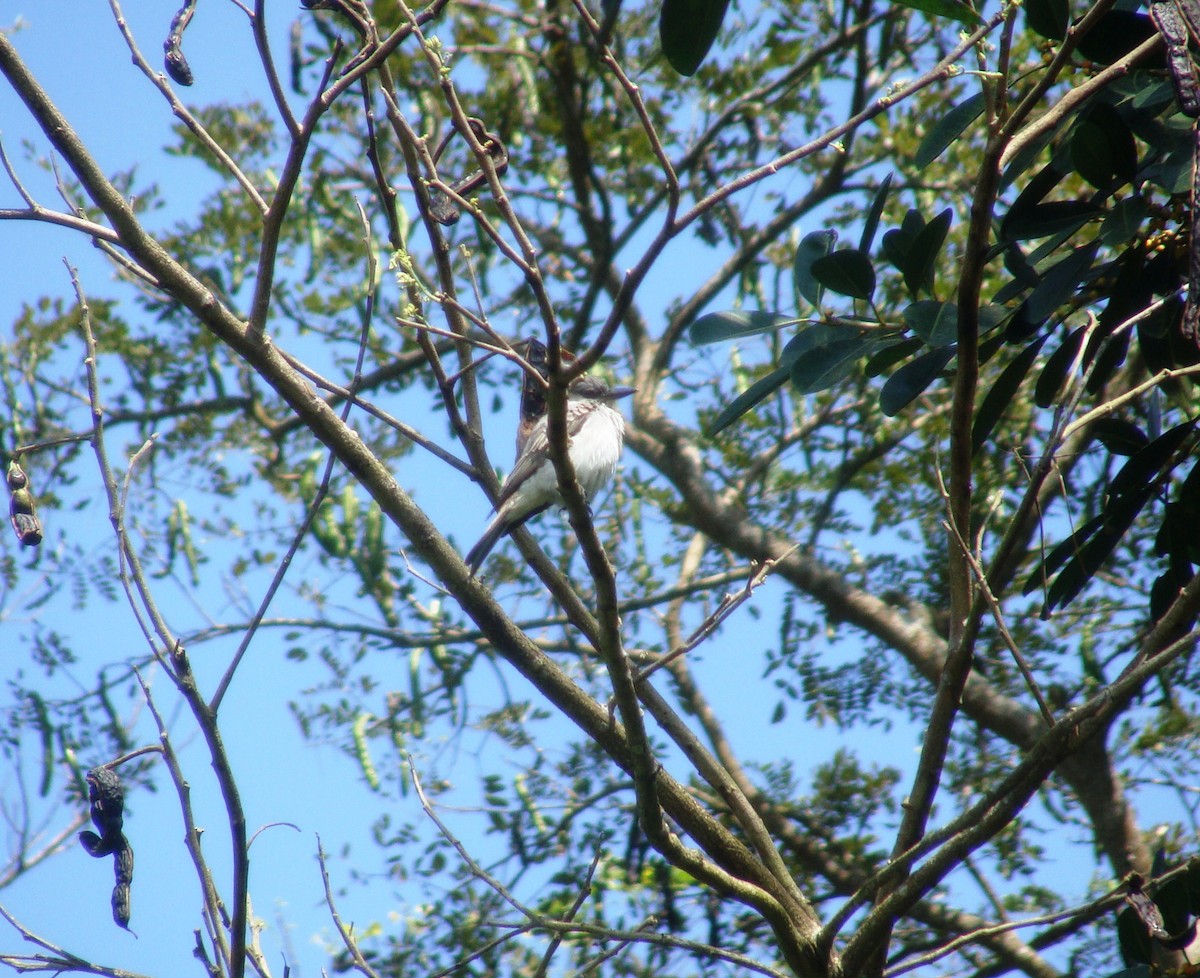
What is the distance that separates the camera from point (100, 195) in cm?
209

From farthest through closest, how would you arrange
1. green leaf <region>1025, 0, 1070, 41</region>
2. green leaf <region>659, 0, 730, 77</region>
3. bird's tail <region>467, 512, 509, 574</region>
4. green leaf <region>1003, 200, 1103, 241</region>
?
bird's tail <region>467, 512, 509, 574</region>
green leaf <region>1003, 200, 1103, 241</region>
green leaf <region>1025, 0, 1070, 41</region>
green leaf <region>659, 0, 730, 77</region>

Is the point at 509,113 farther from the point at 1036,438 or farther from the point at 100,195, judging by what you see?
the point at 100,195

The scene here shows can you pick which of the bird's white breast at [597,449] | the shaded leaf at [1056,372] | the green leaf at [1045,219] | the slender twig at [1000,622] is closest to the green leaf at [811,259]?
the green leaf at [1045,219]

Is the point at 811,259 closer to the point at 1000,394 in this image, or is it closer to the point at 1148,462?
the point at 1000,394

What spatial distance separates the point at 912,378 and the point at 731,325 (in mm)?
457

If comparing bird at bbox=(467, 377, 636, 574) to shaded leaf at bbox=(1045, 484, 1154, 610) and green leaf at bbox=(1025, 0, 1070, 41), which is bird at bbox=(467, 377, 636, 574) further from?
green leaf at bbox=(1025, 0, 1070, 41)

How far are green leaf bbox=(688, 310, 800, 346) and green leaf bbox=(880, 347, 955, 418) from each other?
0.32 metres

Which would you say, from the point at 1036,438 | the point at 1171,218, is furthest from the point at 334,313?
the point at 1171,218

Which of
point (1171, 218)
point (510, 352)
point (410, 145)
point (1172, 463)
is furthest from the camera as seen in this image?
point (410, 145)

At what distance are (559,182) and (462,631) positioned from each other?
9.13 ft

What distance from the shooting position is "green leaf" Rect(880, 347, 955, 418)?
253cm

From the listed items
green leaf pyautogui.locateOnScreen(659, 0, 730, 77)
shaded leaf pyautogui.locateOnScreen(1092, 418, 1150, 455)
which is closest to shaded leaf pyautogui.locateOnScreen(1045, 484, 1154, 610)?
shaded leaf pyautogui.locateOnScreen(1092, 418, 1150, 455)

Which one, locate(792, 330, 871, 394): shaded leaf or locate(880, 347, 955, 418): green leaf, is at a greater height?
locate(792, 330, 871, 394): shaded leaf

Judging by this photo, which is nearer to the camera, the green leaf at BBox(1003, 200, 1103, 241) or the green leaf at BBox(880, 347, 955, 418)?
the green leaf at BBox(1003, 200, 1103, 241)
